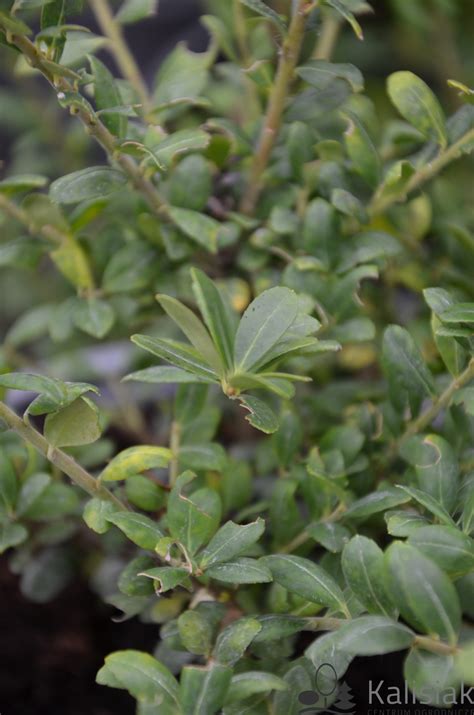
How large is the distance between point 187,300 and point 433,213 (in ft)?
1.26

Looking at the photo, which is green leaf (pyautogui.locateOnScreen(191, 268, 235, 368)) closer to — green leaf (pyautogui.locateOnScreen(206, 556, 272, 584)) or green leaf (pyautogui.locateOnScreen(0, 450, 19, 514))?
green leaf (pyautogui.locateOnScreen(206, 556, 272, 584))

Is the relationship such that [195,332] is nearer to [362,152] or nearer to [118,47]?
[362,152]

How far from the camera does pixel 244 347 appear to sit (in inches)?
25.6

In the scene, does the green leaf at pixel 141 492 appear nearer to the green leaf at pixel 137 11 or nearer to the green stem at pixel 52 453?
the green stem at pixel 52 453

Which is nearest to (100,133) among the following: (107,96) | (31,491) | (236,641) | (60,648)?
(107,96)

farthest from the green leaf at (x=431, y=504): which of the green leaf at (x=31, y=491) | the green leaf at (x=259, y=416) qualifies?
the green leaf at (x=31, y=491)

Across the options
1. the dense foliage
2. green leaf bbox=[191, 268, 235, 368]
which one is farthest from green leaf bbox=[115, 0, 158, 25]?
green leaf bbox=[191, 268, 235, 368]

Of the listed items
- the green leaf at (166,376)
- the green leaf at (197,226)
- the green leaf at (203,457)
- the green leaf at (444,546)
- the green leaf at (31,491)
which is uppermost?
the green leaf at (197,226)

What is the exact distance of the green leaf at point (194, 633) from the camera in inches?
26.6

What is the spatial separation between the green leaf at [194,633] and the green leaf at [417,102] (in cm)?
53

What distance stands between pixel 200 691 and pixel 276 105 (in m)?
0.58

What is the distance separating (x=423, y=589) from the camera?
0.55 meters

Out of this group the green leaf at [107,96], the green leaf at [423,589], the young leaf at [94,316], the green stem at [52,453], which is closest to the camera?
Result: the green leaf at [423,589]

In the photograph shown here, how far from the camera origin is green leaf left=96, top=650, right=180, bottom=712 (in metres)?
0.61
